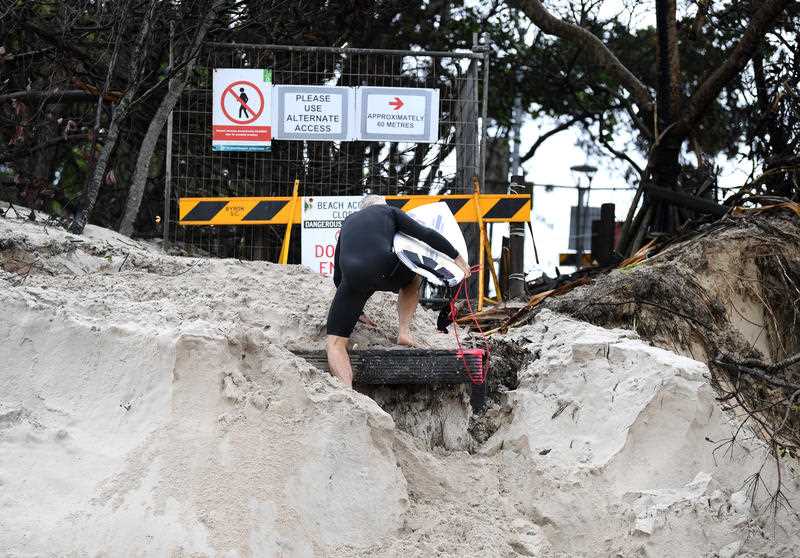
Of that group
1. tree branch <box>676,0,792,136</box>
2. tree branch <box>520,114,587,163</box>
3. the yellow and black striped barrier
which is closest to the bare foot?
the yellow and black striped barrier

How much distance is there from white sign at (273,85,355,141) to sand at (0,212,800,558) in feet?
12.8

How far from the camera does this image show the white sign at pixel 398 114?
10.1 meters

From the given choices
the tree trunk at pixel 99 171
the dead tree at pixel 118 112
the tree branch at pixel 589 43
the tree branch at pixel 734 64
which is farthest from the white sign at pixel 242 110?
the tree branch at pixel 734 64

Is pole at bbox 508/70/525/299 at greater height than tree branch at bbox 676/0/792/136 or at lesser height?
lesser

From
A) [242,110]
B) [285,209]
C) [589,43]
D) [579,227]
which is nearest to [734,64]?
[589,43]

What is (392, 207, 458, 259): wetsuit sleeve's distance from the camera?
6.11 metres

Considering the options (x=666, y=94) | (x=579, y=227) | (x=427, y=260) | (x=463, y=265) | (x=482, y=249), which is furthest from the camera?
(x=579, y=227)

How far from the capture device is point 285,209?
31.7 ft

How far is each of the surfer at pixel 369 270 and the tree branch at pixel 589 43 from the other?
5.72 m

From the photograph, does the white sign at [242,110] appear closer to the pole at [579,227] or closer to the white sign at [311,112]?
the white sign at [311,112]

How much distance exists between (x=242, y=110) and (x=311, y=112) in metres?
0.68

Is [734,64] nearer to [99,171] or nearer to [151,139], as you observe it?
[151,139]

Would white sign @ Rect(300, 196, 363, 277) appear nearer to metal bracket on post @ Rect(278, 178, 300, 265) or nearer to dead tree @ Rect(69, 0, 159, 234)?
metal bracket on post @ Rect(278, 178, 300, 265)

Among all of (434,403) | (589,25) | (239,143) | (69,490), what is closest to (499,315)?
(434,403)
